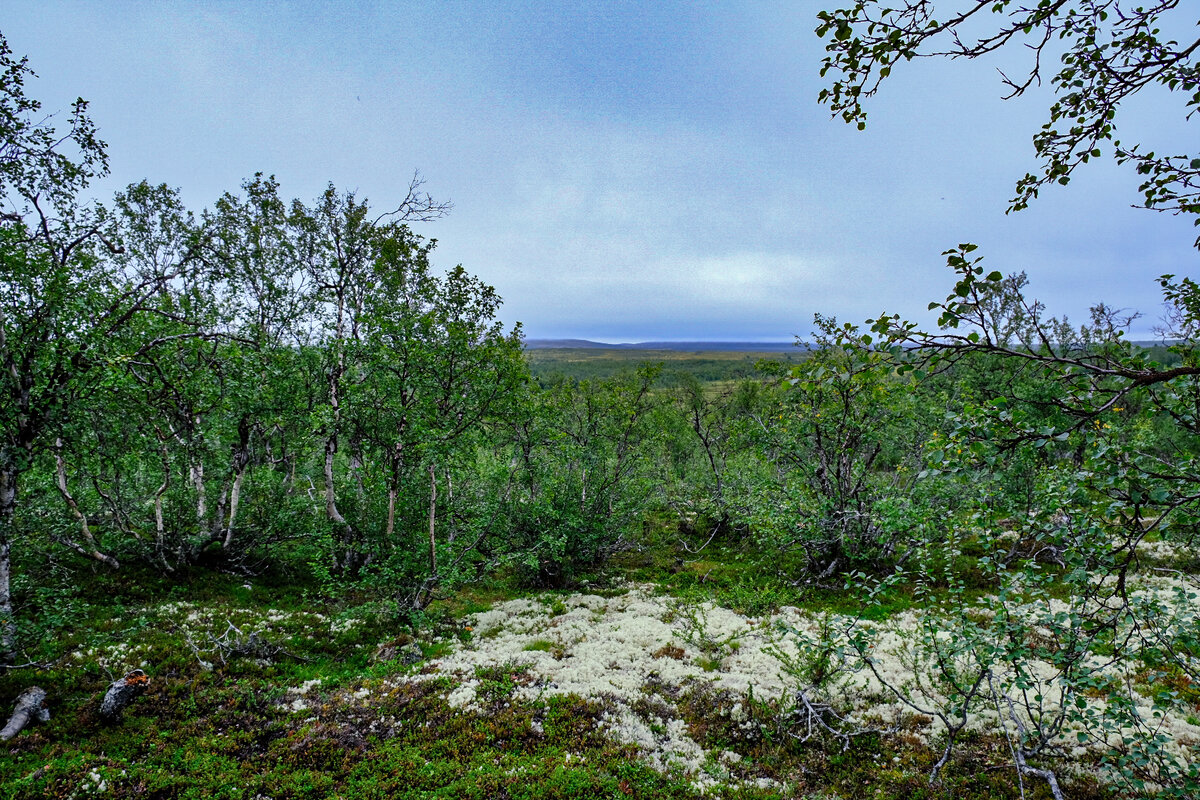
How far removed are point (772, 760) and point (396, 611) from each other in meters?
9.85

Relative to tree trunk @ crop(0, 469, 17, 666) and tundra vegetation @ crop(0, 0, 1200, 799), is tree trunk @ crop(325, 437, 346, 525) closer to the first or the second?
tundra vegetation @ crop(0, 0, 1200, 799)

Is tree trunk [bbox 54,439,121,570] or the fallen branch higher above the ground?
tree trunk [bbox 54,439,121,570]

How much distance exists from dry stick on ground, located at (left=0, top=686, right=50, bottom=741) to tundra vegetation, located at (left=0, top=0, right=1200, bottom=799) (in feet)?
0.16

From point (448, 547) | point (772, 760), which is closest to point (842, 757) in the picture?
point (772, 760)

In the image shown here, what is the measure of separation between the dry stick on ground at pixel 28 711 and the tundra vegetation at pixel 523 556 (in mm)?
48

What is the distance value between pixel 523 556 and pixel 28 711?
33.9 ft

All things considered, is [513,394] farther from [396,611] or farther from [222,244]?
[222,244]

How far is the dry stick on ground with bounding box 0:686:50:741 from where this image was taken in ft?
27.1

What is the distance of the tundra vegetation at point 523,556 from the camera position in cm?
472

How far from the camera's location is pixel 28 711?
28.0 feet

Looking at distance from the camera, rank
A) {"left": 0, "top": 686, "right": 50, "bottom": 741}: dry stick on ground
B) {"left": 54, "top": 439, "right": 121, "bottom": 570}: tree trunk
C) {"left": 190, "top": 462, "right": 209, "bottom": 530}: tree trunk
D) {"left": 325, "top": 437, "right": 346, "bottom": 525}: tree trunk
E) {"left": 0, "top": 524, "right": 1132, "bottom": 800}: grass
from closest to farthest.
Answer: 1. {"left": 0, "top": 524, "right": 1132, "bottom": 800}: grass
2. {"left": 0, "top": 686, "right": 50, "bottom": 741}: dry stick on ground
3. {"left": 54, "top": 439, "right": 121, "bottom": 570}: tree trunk
4. {"left": 190, "top": 462, "right": 209, "bottom": 530}: tree trunk
5. {"left": 325, "top": 437, "right": 346, "bottom": 525}: tree trunk

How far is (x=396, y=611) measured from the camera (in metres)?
13.1

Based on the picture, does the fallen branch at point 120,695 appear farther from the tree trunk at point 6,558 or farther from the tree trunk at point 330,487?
the tree trunk at point 330,487

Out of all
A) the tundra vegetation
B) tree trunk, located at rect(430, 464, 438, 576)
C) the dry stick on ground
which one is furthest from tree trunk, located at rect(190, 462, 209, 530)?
tree trunk, located at rect(430, 464, 438, 576)
